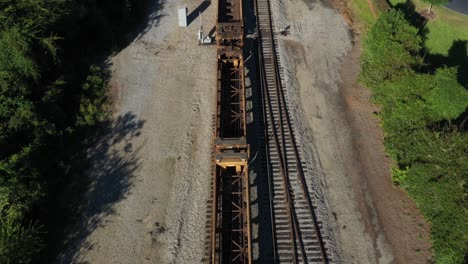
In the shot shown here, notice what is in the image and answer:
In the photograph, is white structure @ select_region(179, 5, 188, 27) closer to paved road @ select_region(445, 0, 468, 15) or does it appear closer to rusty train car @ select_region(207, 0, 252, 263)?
rusty train car @ select_region(207, 0, 252, 263)

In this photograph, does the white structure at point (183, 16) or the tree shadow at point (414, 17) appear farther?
the tree shadow at point (414, 17)

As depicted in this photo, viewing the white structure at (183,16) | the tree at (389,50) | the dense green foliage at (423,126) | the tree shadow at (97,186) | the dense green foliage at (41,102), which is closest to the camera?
the dense green foliage at (41,102)

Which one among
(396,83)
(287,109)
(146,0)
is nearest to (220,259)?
(287,109)

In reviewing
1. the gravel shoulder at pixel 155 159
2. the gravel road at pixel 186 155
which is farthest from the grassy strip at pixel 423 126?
the gravel shoulder at pixel 155 159

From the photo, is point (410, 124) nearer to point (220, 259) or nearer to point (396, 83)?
point (396, 83)

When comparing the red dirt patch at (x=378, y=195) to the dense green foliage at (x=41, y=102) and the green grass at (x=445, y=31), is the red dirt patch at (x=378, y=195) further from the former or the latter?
the dense green foliage at (x=41, y=102)
